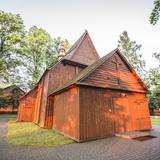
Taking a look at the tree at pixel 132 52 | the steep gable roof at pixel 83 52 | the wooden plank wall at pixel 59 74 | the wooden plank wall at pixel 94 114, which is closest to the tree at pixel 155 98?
the tree at pixel 132 52

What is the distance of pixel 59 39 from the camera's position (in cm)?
2747

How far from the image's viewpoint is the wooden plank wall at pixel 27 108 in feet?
54.0

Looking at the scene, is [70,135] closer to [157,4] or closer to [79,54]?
[157,4]

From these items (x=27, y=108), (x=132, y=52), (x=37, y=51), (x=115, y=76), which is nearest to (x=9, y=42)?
(x=37, y=51)

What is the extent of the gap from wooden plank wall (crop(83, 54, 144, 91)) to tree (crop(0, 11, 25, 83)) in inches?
667

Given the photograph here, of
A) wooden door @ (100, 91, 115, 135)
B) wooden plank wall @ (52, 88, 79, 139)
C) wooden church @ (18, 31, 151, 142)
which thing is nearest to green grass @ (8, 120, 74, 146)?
wooden plank wall @ (52, 88, 79, 139)

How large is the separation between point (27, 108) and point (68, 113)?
1134 centimetres

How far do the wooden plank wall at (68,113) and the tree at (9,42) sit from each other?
15426 mm

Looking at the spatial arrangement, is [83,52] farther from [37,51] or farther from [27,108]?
[37,51]

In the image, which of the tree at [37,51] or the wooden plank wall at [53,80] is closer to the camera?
the wooden plank wall at [53,80]

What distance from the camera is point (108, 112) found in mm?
7922

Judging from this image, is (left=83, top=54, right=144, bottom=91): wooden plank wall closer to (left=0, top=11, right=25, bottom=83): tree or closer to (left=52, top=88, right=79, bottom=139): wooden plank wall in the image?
(left=52, top=88, right=79, bottom=139): wooden plank wall

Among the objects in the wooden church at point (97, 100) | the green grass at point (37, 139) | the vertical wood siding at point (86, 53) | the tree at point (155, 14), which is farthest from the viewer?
the vertical wood siding at point (86, 53)

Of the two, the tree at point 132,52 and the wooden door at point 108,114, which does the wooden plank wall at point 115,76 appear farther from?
the tree at point 132,52
